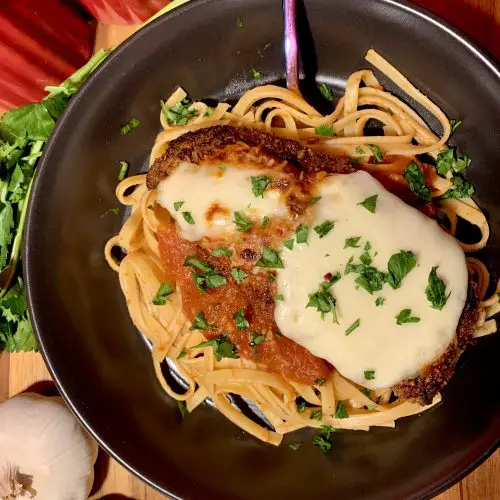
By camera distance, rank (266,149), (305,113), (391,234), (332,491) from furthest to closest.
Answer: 1. (305,113)
2. (332,491)
3. (266,149)
4. (391,234)

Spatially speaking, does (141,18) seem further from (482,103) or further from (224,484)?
(224,484)

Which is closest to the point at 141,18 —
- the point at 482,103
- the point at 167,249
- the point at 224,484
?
the point at 167,249

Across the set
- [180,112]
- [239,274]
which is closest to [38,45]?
[180,112]

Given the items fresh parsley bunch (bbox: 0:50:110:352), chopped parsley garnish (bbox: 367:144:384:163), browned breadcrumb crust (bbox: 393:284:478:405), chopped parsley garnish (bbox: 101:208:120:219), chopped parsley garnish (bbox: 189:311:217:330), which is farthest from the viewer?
fresh parsley bunch (bbox: 0:50:110:352)

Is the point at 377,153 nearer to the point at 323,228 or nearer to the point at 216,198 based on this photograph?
the point at 323,228

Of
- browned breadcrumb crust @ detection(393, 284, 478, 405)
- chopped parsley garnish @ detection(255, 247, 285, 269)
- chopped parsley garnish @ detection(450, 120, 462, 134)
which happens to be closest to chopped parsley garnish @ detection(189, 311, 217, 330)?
chopped parsley garnish @ detection(255, 247, 285, 269)

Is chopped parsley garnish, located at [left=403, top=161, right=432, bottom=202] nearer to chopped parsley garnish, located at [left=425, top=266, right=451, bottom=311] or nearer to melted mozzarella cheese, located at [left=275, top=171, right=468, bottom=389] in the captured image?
melted mozzarella cheese, located at [left=275, top=171, right=468, bottom=389]

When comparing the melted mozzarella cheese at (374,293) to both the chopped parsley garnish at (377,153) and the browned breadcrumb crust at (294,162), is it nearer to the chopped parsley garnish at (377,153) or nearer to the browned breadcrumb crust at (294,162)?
the browned breadcrumb crust at (294,162)
